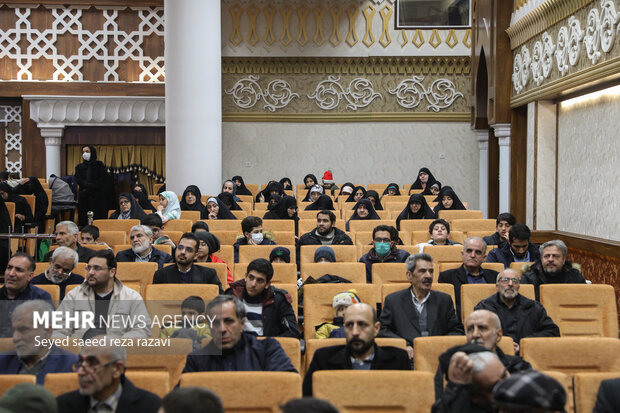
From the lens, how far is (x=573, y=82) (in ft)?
31.7

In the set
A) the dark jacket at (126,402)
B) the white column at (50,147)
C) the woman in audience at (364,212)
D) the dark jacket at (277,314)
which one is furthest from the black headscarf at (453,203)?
the white column at (50,147)

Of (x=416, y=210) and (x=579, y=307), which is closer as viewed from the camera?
(x=579, y=307)

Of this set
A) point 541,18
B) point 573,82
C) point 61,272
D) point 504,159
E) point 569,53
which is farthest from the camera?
point 504,159

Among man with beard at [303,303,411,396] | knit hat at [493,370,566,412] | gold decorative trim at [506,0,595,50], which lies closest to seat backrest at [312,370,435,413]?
man with beard at [303,303,411,396]

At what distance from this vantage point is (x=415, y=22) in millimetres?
16922

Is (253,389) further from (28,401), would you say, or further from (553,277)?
(553,277)

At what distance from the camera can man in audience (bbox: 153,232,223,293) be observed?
6191mm

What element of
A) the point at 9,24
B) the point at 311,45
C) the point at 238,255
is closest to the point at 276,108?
the point at 311,45

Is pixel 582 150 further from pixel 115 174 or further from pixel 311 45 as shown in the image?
pixel 115 174

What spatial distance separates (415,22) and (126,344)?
13562 mm

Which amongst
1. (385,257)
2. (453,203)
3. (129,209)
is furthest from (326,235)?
(453,203)

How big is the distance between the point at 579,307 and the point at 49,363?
367 cm

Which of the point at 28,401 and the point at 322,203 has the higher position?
the point at 322,203

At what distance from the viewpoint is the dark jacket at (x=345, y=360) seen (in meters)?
4.16
